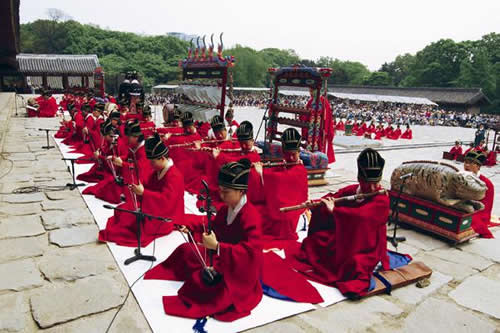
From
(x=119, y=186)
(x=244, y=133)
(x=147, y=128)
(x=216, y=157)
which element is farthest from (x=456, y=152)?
(x=119, y=186)

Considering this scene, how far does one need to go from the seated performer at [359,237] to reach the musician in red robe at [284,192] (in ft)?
3.56

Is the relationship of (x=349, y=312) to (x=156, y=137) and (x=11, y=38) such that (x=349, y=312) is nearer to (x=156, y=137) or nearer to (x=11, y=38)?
(x=156, y=137)

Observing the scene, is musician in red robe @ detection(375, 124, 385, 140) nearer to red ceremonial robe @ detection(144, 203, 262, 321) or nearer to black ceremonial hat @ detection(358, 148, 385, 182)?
black ceremonial hat @ detection(358, 148, 385, 182)

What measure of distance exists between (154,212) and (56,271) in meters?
1.40

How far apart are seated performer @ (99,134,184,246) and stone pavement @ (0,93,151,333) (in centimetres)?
32

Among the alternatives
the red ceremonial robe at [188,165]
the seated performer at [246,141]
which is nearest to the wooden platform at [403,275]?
the seated performer at [246,141]

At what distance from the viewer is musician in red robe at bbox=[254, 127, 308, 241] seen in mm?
5555

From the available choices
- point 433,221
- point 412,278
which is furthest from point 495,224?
point 412,278

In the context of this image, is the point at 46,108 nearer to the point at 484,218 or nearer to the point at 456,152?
the point at 456,152

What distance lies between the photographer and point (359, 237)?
4.32 m

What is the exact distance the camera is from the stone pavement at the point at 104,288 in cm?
366

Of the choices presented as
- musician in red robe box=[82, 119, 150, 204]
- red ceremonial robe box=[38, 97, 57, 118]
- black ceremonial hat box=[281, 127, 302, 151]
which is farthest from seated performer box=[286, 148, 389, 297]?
red ceremonial robe box=[38, 97, 57, 118]

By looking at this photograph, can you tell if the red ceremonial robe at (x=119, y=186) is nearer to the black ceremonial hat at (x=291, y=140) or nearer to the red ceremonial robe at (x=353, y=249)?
the black ceremonial hat at (x=291, y=140)

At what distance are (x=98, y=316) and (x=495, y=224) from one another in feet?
23.6
